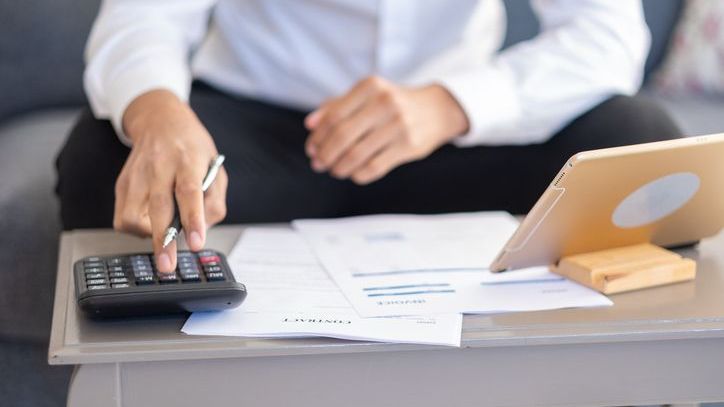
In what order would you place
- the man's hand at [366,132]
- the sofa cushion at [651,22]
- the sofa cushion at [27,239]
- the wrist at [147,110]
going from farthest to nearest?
the sofa cushion at [651,22] → the sofa cushion at [27,239] → the man's hand at [366,132] → the wrist at [147,110]

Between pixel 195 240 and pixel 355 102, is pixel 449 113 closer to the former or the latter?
pixel 355 102

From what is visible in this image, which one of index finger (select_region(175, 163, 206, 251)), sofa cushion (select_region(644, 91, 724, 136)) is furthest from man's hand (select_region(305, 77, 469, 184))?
sofa cushion (select_region(644, 91, 724, 136))

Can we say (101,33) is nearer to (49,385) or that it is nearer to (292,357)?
(49,385)

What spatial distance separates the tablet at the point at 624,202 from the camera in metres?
0.67

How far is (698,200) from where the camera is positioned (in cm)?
77

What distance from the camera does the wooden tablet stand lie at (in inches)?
28.0

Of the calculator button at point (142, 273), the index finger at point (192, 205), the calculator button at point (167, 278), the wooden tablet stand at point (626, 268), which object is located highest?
the index finger at point (192, 205)

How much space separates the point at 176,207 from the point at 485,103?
44 centimetres

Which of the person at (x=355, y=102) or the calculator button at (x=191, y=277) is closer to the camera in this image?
the calculator button at (x=191, y=277)

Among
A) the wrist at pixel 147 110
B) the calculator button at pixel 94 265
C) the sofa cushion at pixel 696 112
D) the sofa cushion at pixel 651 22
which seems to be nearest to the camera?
the calculator button at pixel 94 265

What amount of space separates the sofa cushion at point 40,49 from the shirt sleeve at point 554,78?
85cm

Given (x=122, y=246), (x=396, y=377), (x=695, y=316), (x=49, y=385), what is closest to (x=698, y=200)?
(x=695, y=316)

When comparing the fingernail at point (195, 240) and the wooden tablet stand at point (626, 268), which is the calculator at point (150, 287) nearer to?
the fingernail at point (195, 240)

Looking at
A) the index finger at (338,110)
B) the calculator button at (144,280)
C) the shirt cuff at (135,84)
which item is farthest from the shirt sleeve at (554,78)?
the calculator button at (144,280)
